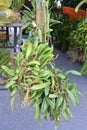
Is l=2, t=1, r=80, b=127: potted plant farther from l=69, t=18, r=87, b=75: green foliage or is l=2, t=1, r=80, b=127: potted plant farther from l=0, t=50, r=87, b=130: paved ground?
l=69, t=18, r=87, b=75: green foliage

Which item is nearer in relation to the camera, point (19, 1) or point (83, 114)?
point (83, 114)

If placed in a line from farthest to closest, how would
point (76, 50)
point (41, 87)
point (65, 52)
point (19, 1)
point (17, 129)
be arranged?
point (65, 52), point (76, 50), point (19, 1), point (17, 129), point (41, 87)

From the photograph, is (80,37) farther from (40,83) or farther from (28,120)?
(40,83)

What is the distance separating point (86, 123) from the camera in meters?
2.64

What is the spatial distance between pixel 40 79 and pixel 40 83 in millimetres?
26

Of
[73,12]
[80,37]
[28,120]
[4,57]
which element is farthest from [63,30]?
[28,120]

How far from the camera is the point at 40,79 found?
1234mm

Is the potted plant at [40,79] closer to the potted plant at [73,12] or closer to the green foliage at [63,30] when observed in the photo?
the green foliage at [63,30]

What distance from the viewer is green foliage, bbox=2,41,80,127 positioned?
1.23 m

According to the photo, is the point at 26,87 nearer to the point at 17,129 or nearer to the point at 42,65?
the point at 42,65

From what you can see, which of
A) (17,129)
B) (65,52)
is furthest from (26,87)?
(65,52)

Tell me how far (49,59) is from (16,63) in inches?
6.6

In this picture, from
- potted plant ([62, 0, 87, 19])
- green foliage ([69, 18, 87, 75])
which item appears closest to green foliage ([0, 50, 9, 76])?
green foliage ([69, 18, 87, 75])

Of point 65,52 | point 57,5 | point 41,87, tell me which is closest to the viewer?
point 41,87
